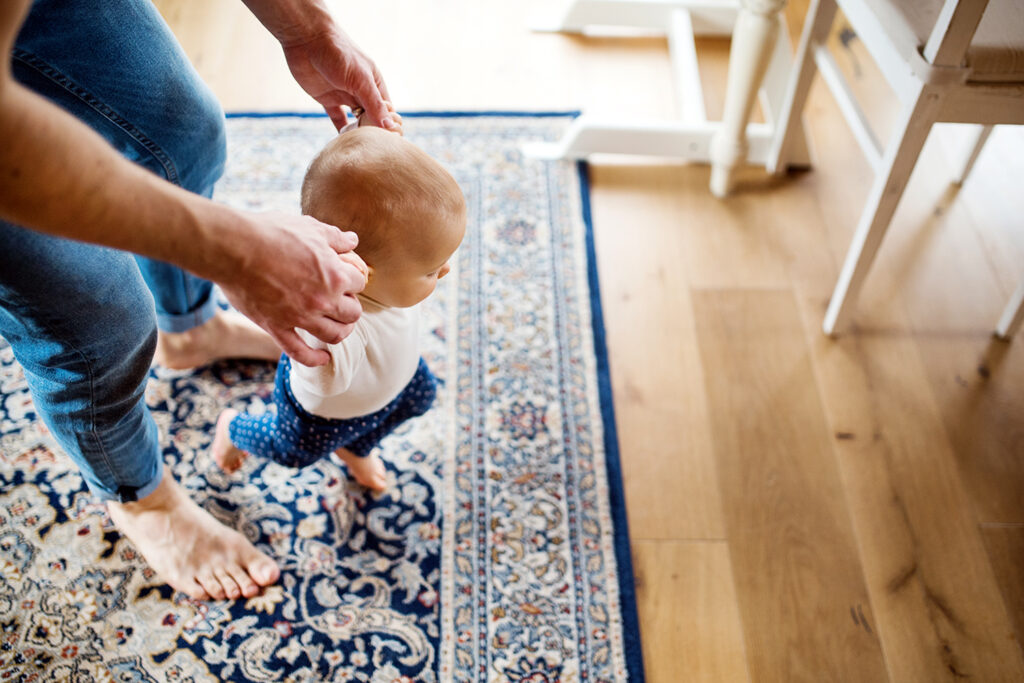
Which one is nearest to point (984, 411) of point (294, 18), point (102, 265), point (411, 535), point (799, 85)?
point (799, 85)

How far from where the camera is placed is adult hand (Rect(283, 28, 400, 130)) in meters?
0.87

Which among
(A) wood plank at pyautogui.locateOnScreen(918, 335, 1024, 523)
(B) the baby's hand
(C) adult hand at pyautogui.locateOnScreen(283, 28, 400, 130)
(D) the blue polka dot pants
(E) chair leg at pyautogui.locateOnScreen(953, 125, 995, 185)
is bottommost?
(A) wood plank at pyautogui.locateOnScreen(918, 335, 1024, 523)

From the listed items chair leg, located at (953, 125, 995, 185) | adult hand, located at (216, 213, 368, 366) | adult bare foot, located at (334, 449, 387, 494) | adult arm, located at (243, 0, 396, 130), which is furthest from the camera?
chair leg, located at (953, 125, 995, 185)

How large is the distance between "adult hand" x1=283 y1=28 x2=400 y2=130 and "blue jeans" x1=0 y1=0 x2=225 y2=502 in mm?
172

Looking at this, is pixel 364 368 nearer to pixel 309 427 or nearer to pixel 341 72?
pixel 309 427

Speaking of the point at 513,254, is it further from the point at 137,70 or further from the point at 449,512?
the point at 137,70

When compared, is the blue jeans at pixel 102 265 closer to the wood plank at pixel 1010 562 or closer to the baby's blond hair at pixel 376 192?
the baby's blond hair at pixel 376 192

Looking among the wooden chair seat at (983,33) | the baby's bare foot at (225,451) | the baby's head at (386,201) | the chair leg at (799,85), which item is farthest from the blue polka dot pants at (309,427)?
the chair leg at (799,85)

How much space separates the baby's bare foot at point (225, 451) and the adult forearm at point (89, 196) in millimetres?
645

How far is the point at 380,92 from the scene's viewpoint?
921mm

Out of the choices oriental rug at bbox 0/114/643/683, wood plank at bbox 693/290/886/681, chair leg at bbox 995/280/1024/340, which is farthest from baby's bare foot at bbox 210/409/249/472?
chair leg at bbox 995/280/1024/340

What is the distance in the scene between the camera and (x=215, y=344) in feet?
4.18

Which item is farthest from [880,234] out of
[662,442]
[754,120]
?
[754,120]

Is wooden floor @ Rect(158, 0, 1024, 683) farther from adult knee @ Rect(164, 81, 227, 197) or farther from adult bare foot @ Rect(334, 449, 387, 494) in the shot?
adult knee @ Rect(164, 81, 227, 197)
